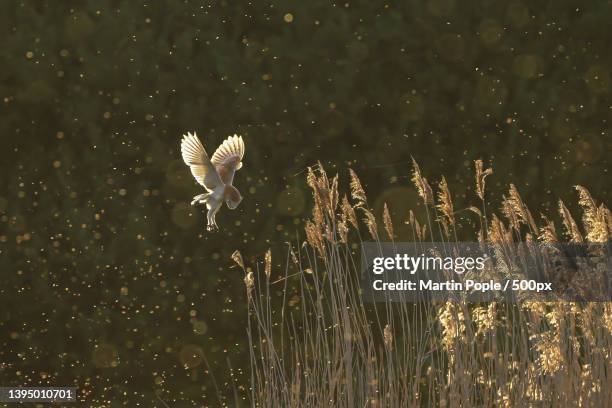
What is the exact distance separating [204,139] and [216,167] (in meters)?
0.43

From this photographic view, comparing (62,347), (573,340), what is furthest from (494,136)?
(62,347)

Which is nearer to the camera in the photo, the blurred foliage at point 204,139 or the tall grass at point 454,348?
the tall grass at point 454,348

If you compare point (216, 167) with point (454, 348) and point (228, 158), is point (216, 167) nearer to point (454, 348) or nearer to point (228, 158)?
point (228, 158)

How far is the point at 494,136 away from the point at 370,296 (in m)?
0.87

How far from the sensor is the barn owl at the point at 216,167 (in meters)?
3.03

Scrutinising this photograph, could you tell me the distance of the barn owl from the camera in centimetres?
303

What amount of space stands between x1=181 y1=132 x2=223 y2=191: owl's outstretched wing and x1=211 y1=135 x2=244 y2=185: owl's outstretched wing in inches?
2.1

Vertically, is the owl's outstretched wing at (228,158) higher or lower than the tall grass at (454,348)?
higher

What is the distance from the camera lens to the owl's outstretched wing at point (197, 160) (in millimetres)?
3020

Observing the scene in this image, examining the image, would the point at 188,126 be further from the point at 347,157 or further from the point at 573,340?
the point at 573,340

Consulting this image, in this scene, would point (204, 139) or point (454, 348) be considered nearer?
point (454, 348)

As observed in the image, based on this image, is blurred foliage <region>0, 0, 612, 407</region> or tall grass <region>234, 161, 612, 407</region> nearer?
tall grass <region>234, 161, 612, 407</region>

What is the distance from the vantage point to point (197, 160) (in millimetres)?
3020

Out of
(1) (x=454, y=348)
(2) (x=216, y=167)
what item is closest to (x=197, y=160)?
(2) (x=216, y=167)
